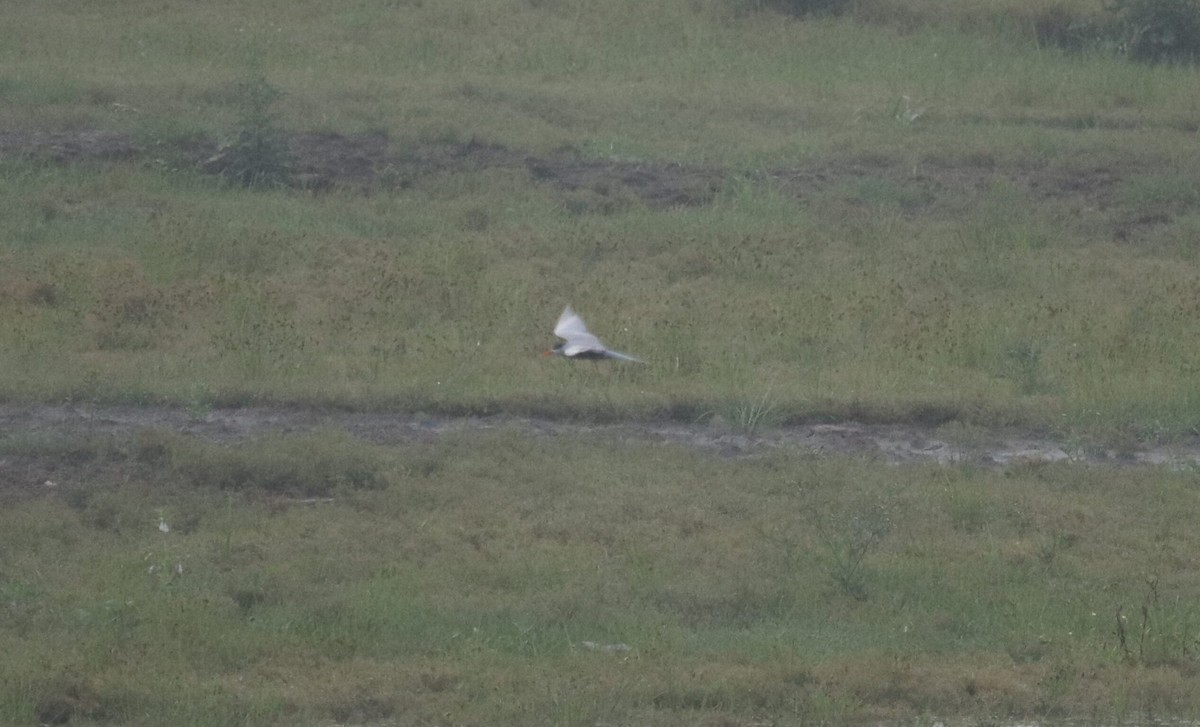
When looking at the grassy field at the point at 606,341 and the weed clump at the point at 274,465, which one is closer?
the grassy field at the point at 606,341

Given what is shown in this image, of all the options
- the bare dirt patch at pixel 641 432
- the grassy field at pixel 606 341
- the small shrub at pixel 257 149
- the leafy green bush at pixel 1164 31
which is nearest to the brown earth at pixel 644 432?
the bare dirt patch at pixel 641 432

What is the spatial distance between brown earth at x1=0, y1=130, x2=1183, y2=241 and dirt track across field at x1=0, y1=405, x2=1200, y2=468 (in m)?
4.14

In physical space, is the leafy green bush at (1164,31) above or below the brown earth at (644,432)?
above

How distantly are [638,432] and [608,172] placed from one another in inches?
198

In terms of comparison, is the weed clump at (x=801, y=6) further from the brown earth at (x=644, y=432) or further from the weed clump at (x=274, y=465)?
the weed clump at (x=274, y=465)

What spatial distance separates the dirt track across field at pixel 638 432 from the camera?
26.8 ft

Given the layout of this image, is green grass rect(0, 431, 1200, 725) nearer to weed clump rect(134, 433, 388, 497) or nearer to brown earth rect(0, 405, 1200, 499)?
weed clump rect(134, 433, 388, 497)

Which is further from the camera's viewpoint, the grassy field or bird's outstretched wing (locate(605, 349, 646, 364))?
bird's outstretched wing (locate(605, 349, 646, 364))

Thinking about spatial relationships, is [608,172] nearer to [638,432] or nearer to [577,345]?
[577,345]

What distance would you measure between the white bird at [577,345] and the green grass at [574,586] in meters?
0.62

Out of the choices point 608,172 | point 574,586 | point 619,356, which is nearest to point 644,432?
point 619,356

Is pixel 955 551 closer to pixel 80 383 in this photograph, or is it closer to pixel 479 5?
pixel 80 383

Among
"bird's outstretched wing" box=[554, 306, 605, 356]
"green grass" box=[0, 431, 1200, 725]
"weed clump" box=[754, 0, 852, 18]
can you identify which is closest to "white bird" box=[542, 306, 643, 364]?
"bird's outstretched wing" box=[554, 306, 605, 356]

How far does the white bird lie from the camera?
8.56m
